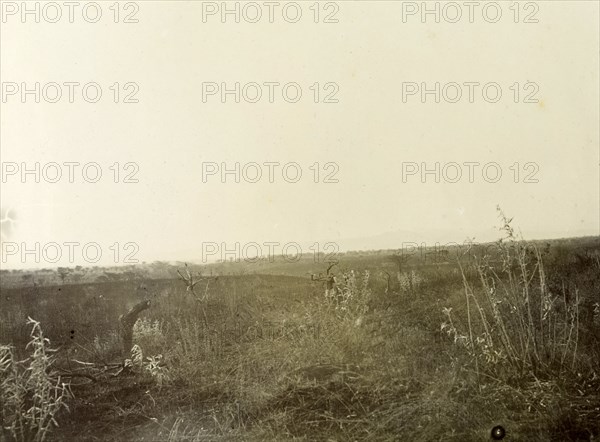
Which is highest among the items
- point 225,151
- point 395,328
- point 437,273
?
point 225,151

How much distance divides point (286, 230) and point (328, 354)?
32.6 inches

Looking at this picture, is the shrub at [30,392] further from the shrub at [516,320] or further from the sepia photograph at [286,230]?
the shrub at [516,320]

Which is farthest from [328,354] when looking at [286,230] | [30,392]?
[30,392]

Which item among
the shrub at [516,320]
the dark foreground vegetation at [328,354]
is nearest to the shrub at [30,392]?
the dark foreground vegetation at [328,354]

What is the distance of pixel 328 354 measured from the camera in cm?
309

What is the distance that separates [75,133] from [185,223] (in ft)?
2.92

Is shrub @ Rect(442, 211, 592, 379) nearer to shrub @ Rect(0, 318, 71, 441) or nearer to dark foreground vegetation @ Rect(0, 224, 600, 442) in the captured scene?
dark foreground vegetation @ Rect(0, 224, 600, 442)

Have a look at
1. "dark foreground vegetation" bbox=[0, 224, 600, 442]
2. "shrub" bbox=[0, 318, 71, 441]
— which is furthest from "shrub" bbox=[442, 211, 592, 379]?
"shrub" bbox=[0, 318, 71, 441]

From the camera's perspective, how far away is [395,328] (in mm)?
3125

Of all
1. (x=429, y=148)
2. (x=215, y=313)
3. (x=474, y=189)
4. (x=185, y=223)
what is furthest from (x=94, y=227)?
(x=474, y=189)

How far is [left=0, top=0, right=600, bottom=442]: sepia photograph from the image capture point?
119 inches

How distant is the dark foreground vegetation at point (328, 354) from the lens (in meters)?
3.00

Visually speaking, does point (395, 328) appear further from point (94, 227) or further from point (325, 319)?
point (94, 227)

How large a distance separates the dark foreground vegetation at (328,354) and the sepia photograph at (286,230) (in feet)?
0.04
